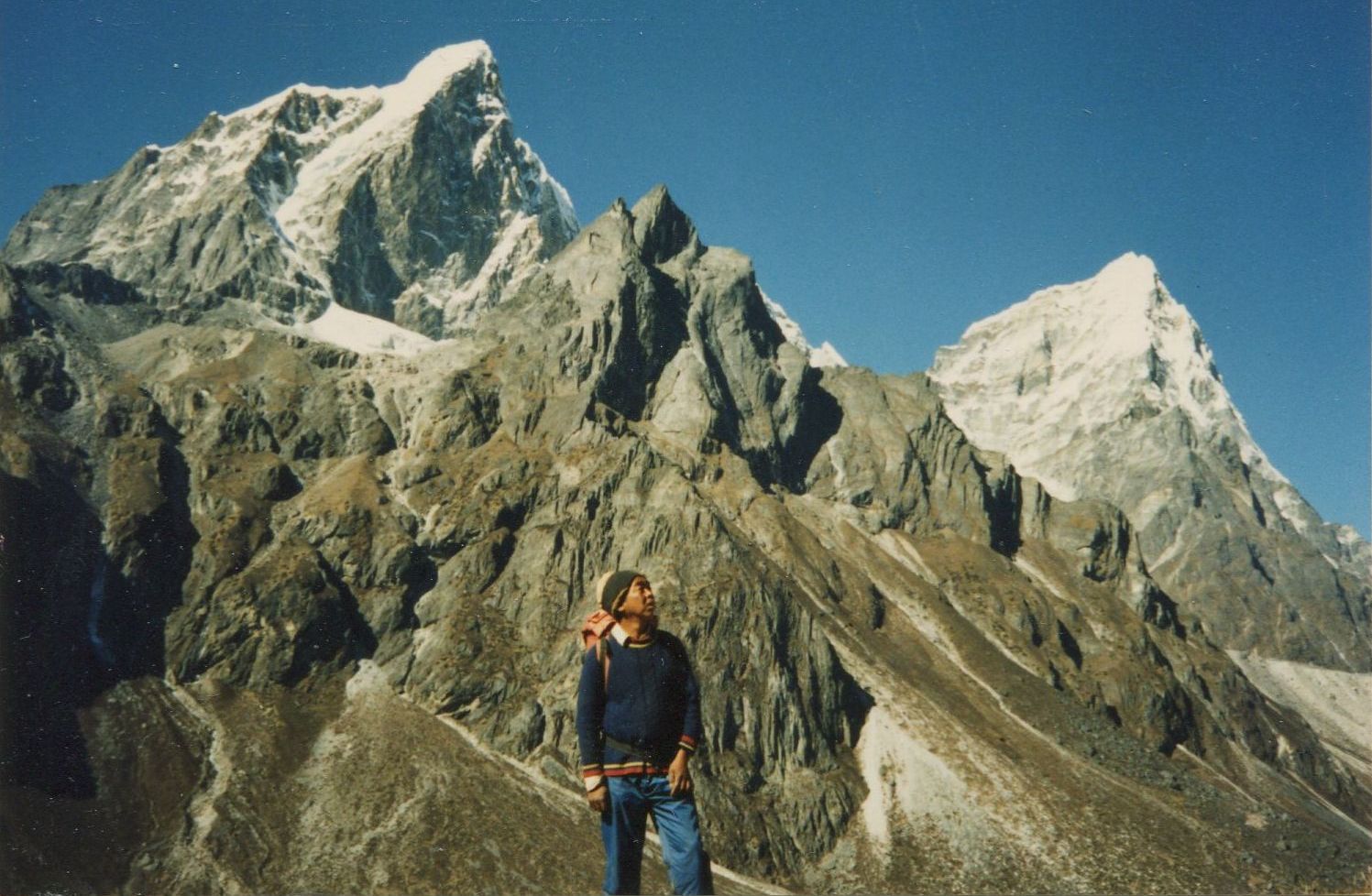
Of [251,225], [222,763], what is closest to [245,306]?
[251,225]

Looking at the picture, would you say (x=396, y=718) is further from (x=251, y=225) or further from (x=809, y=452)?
(x=251, y=225)

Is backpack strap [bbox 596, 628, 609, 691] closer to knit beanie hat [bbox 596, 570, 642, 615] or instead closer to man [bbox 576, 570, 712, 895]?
man [bbox 576, 570, 712, 895]

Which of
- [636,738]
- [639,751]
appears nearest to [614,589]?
[636,738]

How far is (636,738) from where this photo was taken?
9734mm

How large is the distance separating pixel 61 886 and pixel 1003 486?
475 ft

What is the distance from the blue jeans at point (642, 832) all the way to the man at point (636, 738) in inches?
0.4

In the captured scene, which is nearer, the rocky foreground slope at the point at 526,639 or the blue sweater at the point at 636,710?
the blue sweater at the point at 636,710

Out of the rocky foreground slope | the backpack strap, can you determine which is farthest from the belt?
the rocky foreground slope

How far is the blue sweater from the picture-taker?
9.73m

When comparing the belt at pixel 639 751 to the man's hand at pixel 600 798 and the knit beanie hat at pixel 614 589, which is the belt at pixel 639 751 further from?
the knit beanie hat at pixel 614 589

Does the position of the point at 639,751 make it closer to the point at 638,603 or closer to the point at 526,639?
the point at 638,603

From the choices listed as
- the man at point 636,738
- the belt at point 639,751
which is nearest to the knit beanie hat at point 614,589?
the man at point 636,738

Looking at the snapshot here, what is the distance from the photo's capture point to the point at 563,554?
91.6m

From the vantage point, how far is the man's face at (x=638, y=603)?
32.4 feet
